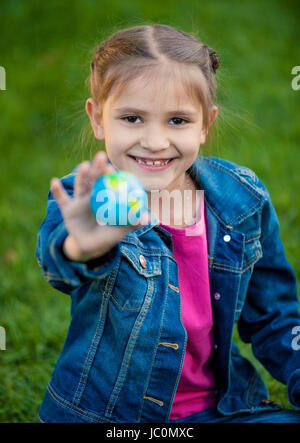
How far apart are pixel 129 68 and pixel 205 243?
26.1 inches

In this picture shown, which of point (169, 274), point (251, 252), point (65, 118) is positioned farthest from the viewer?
point (65, 118)

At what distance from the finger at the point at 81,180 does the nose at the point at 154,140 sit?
0.40 meters

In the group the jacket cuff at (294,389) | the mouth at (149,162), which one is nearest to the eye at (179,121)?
the mouth at (149,162)

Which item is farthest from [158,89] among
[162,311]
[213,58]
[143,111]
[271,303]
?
[271,303]

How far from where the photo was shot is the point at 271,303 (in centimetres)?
208

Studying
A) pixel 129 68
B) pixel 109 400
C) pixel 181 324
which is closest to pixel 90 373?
pixel 109 400

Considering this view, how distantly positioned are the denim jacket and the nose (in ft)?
0.84

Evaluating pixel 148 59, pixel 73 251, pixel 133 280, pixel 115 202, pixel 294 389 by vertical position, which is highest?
pixel 148 59

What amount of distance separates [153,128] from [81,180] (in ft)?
1.46

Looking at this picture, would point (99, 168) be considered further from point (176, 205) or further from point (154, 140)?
point (176, 205)

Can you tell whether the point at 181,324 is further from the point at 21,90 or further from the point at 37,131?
the point at 21,90

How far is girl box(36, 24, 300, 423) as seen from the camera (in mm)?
1674

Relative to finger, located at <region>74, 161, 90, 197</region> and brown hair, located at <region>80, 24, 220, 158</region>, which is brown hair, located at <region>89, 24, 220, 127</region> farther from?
finger, located at <region>74, 161, 90, 197</region>

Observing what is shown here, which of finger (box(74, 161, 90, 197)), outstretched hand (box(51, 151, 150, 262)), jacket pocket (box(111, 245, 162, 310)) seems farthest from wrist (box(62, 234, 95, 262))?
jacket pocket (box(111, 245, 162, 310))
